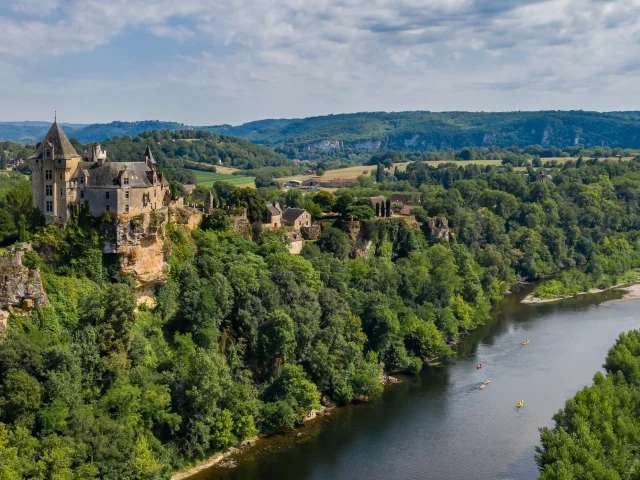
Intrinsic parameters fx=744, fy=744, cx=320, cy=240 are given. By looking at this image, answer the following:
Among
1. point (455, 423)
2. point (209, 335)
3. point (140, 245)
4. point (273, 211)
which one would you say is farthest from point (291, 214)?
point (455, 423)

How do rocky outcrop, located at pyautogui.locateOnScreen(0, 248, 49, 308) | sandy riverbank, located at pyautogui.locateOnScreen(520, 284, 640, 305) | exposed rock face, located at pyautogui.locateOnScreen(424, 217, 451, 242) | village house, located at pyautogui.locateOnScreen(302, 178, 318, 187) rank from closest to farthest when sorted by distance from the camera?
1. rocky outcrop, located at pyautogui.locateOnScreen(0, 248, 49, 308)
2. sandy riverbank, located at pyautogui.locateOnScreen(520, 284, 640, 305)
3. exposed rock face, located at pyautogui.locateOnScreen(424, 217, 451, 242)
4. village house, located at pyautogui.locateOnScreen(302, 178, 318, 187)

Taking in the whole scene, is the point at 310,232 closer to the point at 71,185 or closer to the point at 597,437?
the point at 71,185

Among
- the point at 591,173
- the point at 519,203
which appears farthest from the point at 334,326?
the point at 591,173

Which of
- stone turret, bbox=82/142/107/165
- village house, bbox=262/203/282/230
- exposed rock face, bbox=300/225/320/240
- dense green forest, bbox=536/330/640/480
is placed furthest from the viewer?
exposed rock face, bbox=300/225/320/240

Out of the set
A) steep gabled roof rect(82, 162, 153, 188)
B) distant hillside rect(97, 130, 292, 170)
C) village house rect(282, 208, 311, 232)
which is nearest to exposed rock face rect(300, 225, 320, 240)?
village house rect(282, 208, 311, 232)

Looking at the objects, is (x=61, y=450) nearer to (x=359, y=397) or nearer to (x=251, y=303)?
(x=251, y=303)

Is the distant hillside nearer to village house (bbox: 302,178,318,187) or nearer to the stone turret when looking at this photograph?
village house (bbox: 302,178,318,187)
